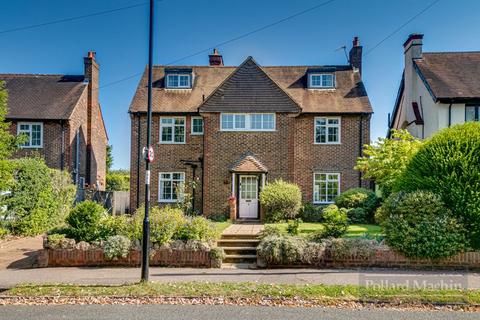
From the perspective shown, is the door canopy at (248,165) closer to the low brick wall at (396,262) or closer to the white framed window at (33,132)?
the low brick wall at (396,262)

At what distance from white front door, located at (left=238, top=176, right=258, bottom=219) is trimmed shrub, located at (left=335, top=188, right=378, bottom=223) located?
4039mm

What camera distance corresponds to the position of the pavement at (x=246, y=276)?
8883 mm

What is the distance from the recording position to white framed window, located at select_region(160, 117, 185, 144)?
21688mm

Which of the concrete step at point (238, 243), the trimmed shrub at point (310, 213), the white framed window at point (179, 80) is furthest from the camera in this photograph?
the white framed window at point (179, 80)

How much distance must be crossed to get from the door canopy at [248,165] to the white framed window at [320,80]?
5820 mm

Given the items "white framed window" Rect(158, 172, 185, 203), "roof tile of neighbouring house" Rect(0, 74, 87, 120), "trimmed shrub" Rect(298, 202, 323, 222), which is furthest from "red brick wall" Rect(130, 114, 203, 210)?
"trimmed shrub" Rect(298, 202, 323, 222)

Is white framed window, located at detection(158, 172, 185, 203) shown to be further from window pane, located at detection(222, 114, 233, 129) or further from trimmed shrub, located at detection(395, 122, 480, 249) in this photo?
trimmed shrub, located at detection(395, 122, 480, 249)

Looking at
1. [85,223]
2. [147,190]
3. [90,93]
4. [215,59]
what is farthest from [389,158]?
[90,93]

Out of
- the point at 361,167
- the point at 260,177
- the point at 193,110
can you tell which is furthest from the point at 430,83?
the point at 193,110

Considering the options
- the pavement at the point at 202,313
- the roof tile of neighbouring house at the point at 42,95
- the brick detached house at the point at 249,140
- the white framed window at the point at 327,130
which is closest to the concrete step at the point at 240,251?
the pavement at the point at 202,313

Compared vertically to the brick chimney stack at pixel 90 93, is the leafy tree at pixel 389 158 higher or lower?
lower

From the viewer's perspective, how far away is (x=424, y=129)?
21.7m

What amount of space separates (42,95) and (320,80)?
16.7 m

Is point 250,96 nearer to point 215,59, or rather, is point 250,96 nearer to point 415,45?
point 215,59
